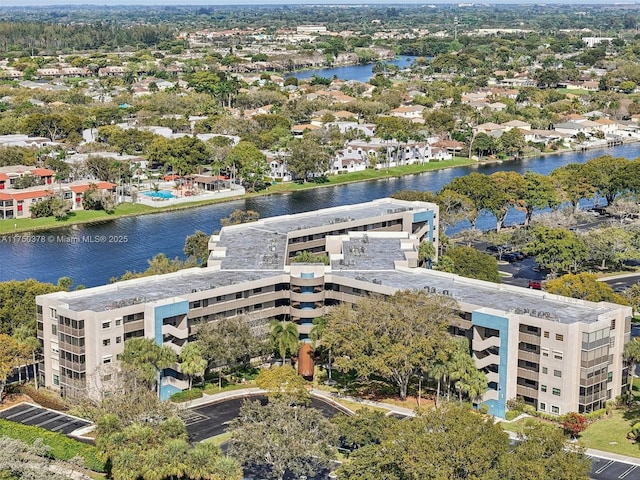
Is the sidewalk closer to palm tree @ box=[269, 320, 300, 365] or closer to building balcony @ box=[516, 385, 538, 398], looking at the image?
A: palm tree @ box=[269, 320, 300, 365]

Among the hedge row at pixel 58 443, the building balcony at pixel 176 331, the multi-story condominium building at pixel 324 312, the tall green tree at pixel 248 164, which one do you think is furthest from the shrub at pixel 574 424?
the tall green tree at pixel 248 164

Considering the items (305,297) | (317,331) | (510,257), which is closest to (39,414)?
(317,331)

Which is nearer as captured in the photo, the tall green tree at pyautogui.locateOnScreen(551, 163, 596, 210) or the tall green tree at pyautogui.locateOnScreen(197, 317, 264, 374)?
the tall green tree at pyautogui.locateOnScreen(197, 317, 264, 374)

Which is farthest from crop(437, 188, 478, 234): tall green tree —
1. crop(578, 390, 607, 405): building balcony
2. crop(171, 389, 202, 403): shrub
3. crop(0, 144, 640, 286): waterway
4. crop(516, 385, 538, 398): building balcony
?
crop(171, 389, 202, 403): shrub

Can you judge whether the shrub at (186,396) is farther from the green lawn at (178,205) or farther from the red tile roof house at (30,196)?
the red tile roof house at (30,196)

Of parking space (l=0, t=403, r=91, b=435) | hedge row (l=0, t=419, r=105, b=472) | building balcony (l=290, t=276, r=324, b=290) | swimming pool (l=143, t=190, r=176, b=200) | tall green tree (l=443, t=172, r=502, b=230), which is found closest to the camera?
hedge row (l=0, t=419, r=105, b=472)

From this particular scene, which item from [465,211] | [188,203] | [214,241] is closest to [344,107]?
[188,203]
